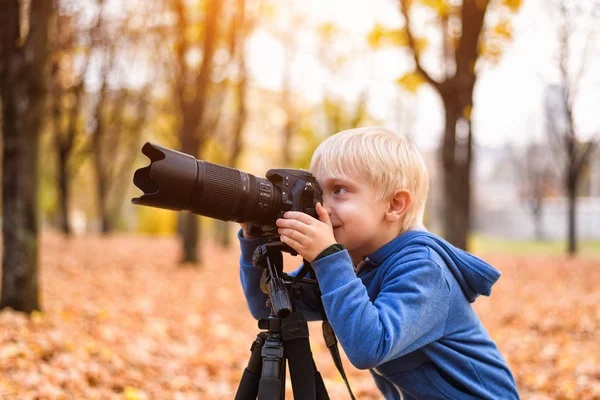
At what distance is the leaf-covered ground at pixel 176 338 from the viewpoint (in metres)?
3.42

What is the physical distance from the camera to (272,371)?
1.56m

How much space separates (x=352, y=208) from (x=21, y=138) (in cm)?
394

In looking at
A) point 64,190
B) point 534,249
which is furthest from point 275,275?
point 534,249

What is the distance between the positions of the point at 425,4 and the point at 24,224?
18.1 feet

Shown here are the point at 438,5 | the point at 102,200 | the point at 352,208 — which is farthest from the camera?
the point at 102,200

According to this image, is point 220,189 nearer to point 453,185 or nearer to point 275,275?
point 275,275

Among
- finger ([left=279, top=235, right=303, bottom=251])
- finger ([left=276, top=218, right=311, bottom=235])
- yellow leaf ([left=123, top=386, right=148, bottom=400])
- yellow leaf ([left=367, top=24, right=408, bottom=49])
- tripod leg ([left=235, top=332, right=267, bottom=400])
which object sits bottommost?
yellow leaf ([left=123, top=386, right=148, bottom=400])

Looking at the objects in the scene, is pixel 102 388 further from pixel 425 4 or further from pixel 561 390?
pixel 425 4

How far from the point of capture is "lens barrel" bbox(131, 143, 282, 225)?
156 cm

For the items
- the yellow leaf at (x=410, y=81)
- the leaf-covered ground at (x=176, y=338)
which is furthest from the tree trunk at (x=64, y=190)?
the yellow leaf at (x=410, y=81)

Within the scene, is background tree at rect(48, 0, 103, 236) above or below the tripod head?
above

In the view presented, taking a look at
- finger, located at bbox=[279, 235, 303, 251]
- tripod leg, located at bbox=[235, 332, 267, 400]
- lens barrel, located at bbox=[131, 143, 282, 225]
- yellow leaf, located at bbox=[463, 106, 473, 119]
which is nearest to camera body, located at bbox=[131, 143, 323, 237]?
A: lens barrel, located at bbox=[131, 143, 282, 225]

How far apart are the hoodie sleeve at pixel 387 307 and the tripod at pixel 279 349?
0.15 m

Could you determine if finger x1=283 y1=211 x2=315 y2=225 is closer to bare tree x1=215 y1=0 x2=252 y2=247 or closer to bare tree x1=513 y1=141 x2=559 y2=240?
bare tree x1=215 y1=0 x2=252 y2=247
